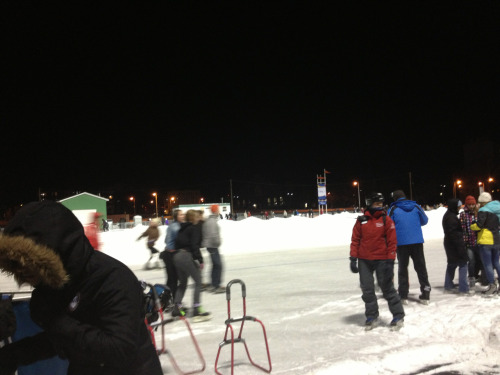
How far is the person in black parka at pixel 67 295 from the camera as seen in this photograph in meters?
1.63

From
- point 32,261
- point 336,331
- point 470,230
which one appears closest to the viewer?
point 32,261

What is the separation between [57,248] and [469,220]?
26.4ft

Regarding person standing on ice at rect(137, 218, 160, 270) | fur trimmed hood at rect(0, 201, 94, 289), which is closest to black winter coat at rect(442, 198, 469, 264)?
fur trimmed hood at rect(0, 201, 94, 289)

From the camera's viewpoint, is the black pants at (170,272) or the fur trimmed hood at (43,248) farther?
the black pants at (170,272)

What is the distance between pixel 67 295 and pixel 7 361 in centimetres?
33

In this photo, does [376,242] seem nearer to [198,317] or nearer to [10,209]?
[198,317]

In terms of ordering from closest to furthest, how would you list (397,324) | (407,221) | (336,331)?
(397,324) → (336,331) → (407,221)

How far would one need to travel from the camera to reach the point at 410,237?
23.5 feet

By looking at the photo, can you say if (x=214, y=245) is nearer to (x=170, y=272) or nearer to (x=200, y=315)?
(x=170, y=272)

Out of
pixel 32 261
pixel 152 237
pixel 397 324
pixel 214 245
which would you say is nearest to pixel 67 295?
pixel 32 261

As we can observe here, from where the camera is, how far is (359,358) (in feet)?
15.6

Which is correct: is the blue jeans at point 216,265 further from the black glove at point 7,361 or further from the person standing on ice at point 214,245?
the black glove at point 7,361

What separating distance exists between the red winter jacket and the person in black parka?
4.72 meters

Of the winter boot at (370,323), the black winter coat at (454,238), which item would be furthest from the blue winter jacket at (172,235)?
the black winter coat at (454,238)
